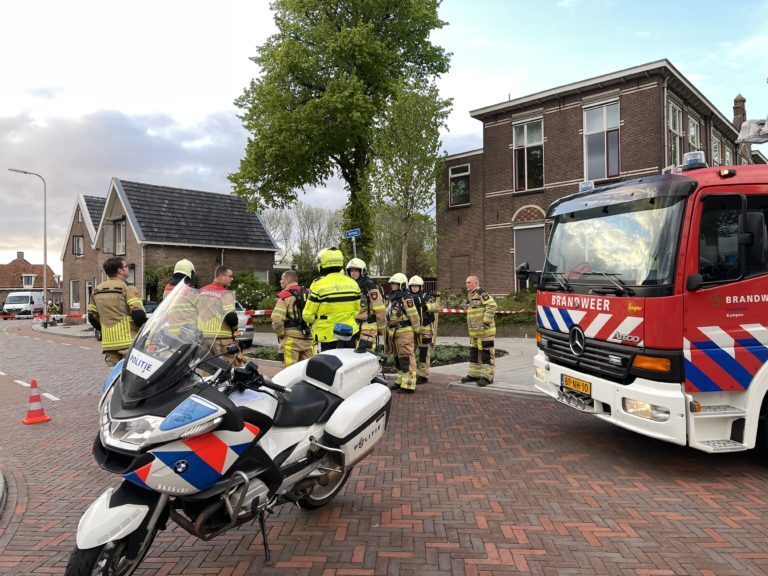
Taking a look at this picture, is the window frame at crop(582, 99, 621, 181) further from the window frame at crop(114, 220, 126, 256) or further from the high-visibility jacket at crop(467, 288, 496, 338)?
the window frame at crop(114, 220, 126, 256)

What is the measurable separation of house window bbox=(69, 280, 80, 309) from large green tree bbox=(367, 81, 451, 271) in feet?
81.9

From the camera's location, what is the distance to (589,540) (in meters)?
3.44

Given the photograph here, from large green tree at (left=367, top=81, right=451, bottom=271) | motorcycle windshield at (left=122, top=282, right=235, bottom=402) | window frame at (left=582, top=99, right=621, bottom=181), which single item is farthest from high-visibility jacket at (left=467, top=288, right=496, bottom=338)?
window frame at (left=582, top=99, right=621, bottom=181)

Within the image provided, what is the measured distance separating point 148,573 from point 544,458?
355 cm

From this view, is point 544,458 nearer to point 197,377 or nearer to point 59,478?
point 197,377

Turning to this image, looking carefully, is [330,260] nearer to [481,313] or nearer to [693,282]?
[693,282]

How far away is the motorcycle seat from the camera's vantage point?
3.16m

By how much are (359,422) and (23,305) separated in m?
50.6

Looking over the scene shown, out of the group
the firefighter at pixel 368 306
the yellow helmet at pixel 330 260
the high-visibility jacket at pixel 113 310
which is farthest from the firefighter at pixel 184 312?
the firefighter at pixel 368 306

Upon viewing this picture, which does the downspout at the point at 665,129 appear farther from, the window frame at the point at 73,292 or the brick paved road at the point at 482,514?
the window frame at the point at 73,292

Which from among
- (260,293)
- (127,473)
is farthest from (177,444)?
(260,293)

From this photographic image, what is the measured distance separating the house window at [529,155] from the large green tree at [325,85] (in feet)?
16.6

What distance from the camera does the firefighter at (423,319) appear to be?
8.77m

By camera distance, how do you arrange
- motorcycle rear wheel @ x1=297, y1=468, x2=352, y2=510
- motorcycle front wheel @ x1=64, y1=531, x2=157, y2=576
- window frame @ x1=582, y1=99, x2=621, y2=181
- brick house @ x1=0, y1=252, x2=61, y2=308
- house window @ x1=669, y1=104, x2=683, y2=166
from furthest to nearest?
brick house @ x1=0, y1=252, x2=61, y2=308 → window frame @ x1=582, y1=99, x2=621, y2=181 → house window @ x1=669, y1=104, x2=683, y2=166 → motorcycle rear wheel @ x1=297, y1=468, x2=352, y2=510 → motorcycle front wheel @ x1=64, y1=531, x2=157, y2=576
